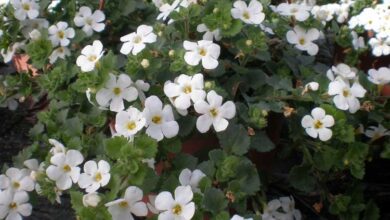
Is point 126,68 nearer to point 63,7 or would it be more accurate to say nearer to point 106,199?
point 106,199

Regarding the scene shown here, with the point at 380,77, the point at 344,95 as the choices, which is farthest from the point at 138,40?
the point at 380,77

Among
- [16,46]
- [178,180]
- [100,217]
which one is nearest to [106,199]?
[100,217]

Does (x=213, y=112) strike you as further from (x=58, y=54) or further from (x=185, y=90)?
(x=58, y=54)

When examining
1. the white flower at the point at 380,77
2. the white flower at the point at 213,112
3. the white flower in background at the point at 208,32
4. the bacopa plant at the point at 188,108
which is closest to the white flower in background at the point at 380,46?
the bacopa plant at the point at 188,108

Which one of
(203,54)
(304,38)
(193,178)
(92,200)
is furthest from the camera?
(304,38)

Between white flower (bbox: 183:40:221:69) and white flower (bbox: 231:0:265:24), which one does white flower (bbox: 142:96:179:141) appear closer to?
white flower (bbox: 183:40:221:69)

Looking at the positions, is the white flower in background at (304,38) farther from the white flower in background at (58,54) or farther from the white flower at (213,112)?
the white flower in background at (58,54)
